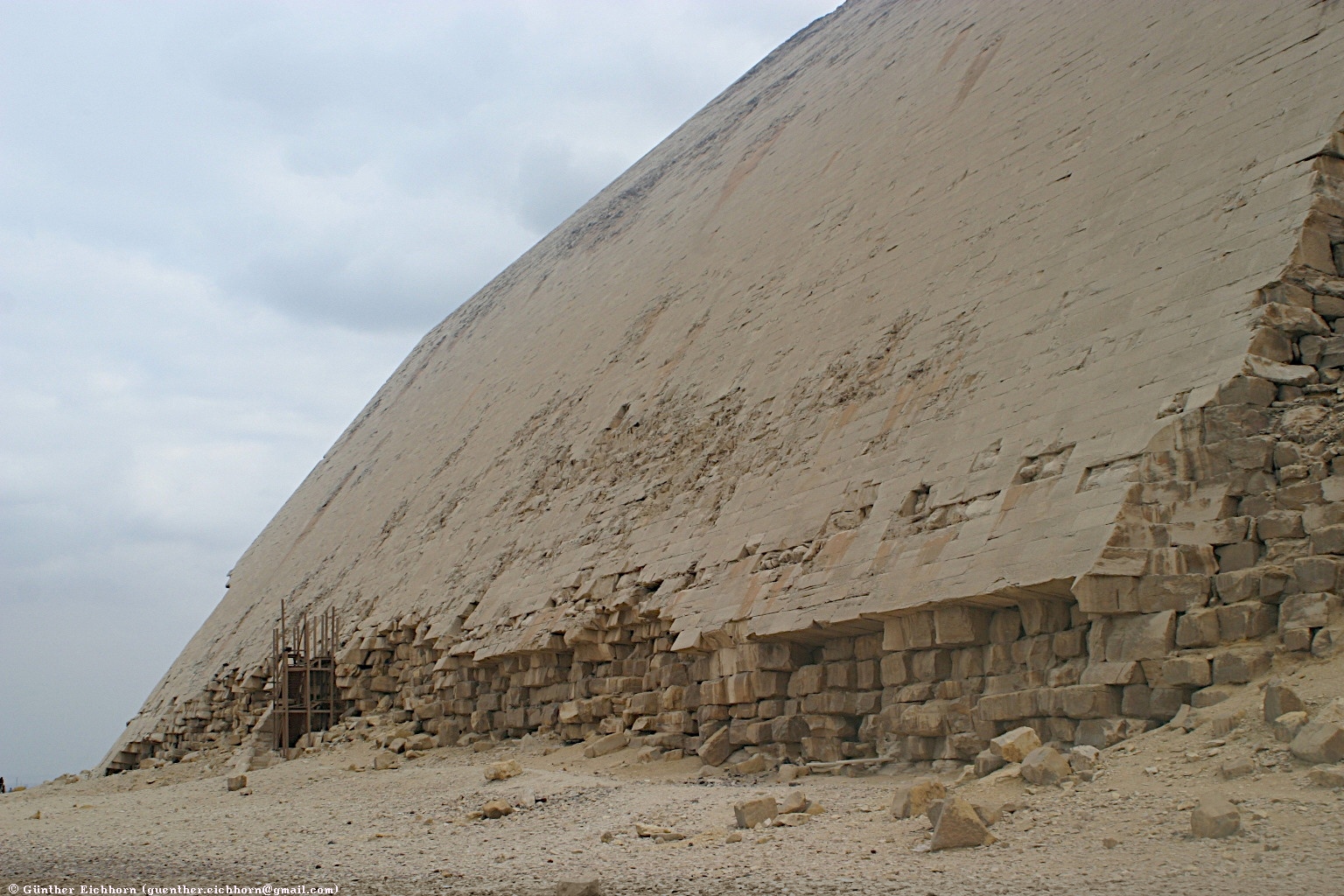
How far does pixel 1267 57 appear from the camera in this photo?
7.10 m

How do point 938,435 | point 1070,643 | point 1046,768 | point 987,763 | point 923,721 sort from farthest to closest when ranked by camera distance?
point 938,435 → point 923,721 → point 1070,643 → point 987,763 → point 1046,768

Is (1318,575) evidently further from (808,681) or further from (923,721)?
(808,681)

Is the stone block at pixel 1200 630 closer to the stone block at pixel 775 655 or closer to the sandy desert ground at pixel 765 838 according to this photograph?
the sandy desert ground at pixel 765 838

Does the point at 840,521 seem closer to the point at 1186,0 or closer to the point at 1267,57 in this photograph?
the point at 1267,57

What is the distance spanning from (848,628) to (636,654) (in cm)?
284

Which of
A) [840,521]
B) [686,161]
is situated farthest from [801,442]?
[686,161]

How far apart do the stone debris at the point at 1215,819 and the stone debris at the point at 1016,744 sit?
1.40 m

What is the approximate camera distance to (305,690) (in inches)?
543

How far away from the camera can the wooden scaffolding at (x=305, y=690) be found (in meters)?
13.7

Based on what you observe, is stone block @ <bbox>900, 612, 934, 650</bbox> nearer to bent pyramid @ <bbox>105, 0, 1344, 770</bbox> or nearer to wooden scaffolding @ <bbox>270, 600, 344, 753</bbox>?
bent pyramid @ <bbox>105, 0, 1344, 770</bbox>

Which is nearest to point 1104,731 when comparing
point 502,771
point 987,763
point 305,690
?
point 987,763

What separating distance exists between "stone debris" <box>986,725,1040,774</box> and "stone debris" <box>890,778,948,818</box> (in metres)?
0.46

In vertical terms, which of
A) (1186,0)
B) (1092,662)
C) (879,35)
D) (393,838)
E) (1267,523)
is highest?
(879,35)

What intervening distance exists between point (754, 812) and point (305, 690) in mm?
9750
